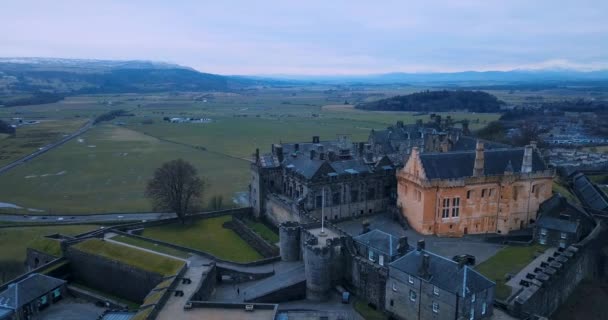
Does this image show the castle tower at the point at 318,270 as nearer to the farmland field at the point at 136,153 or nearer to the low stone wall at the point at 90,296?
the low stone wall at the point at 90,296

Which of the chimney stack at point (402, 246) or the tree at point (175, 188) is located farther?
the tree at point (175, 188)

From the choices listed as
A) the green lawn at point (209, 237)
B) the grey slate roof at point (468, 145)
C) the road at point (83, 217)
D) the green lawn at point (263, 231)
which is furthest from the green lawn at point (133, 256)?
the grey slate roof at point (468, 145)

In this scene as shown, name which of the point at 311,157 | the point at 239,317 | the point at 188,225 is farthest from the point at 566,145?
the point at 239,317

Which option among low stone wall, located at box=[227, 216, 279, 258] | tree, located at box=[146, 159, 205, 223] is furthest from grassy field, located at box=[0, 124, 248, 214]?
low stone wall, located at box=[227, 216, 279, 258]

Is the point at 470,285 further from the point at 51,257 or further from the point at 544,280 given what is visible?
the point at 51,257

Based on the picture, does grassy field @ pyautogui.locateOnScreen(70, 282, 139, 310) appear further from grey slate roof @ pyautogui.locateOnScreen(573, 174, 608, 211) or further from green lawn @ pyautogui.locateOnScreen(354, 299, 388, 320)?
grey slate roof @ pyautogui.locateOnScreen(573, 174, 608, 211)

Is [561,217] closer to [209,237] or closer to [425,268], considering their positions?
[425,268]
